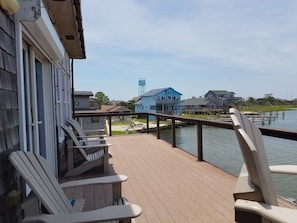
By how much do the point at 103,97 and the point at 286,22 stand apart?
60.0 metres

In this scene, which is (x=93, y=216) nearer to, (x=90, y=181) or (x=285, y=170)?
(x=90, y=181)

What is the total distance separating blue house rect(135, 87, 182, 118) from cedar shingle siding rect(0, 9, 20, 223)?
38858mm

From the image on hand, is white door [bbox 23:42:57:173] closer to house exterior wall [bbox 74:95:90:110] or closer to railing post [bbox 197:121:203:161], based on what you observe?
railing post [bbox 197:121:203:161]

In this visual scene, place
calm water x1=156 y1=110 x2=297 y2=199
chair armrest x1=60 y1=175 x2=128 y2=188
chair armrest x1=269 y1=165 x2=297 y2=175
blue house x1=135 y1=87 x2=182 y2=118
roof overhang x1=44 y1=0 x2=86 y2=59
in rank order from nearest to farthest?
chair armrest x1=269 y1=165 x2=297 y2=175
chair armrest x1=60 y1=175 x2=128 y2=188
roof overhang x1=44 y1=0 x2=86 y2=59
calm water x1=156 y1=110 x2=297 y2=199
blue house x1=135 y1=87 x2=182 y2=118

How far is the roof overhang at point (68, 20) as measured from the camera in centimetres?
358

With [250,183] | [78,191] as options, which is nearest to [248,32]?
[78,191]

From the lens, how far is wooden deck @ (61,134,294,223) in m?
2.81

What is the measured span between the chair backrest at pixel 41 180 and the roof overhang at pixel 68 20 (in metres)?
Result: 2.30

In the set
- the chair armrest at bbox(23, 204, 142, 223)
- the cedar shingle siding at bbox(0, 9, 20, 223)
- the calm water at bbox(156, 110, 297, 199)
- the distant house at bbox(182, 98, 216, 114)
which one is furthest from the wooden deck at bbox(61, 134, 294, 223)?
the distant house at bbox(182, 98, 216, 114)

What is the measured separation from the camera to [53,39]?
2580mm

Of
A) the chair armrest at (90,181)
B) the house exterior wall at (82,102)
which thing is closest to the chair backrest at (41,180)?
the chair armrest at (90,181)

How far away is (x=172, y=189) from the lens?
3646mm

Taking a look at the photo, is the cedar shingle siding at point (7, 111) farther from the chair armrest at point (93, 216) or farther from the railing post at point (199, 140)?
the railing post at point (199, 140)

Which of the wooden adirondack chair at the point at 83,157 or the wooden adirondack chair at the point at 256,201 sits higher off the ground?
the wooden adirondack chair at the point at 256,201
